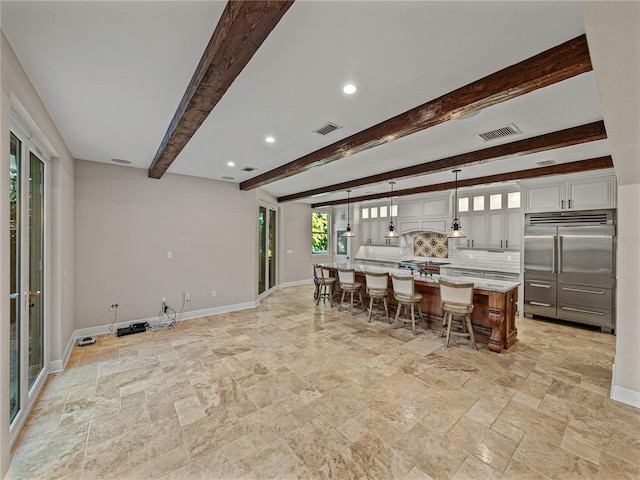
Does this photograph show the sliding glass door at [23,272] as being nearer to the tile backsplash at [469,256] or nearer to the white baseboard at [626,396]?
the white baseboard at [626,396]

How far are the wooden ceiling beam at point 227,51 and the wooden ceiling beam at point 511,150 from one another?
3.10m

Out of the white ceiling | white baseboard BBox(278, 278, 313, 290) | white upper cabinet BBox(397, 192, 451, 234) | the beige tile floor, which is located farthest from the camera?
white baseboard BBox(278, 278, 313, 290)

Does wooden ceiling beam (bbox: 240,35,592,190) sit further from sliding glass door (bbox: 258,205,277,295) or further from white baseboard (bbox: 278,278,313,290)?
white baseboard (bbox: 278,278,313,290)

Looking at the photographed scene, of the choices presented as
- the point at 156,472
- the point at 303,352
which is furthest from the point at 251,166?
the point at 156,472

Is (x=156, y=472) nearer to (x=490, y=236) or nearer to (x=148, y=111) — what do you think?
(x=148, y=111)

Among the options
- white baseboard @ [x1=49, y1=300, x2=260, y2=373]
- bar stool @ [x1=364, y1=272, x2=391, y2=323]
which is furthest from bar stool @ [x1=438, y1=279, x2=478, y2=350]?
white baseboard @ [x1=49, y1=300, x2=260, y2=373]

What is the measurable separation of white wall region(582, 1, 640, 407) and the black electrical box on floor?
5480mm

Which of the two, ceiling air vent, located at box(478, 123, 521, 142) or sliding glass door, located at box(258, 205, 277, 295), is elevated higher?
ceiling air vent, located at box(478, 123, 521, 142)

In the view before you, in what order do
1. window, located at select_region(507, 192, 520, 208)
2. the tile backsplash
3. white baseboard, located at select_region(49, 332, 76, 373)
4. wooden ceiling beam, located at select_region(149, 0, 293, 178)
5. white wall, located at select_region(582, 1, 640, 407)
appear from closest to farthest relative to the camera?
1. white wall, located at select_region(582, 1, 640, 407)
2. wooden ceiling beam, located at select_region(149, 0, 293, 178)
3. white baseboard, located at select_region(49, 332, 76, 373)
4. window, located at select_region(507, 192, 520, 208)
5. the tile backsplash

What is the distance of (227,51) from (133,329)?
441 centimetres

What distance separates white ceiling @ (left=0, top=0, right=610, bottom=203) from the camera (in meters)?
1.40

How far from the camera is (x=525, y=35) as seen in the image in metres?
1.54

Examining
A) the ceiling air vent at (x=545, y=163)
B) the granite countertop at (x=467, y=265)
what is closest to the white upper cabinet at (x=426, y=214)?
the granite countertop at (x=467, y=265)

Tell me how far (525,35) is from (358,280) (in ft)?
15.7
